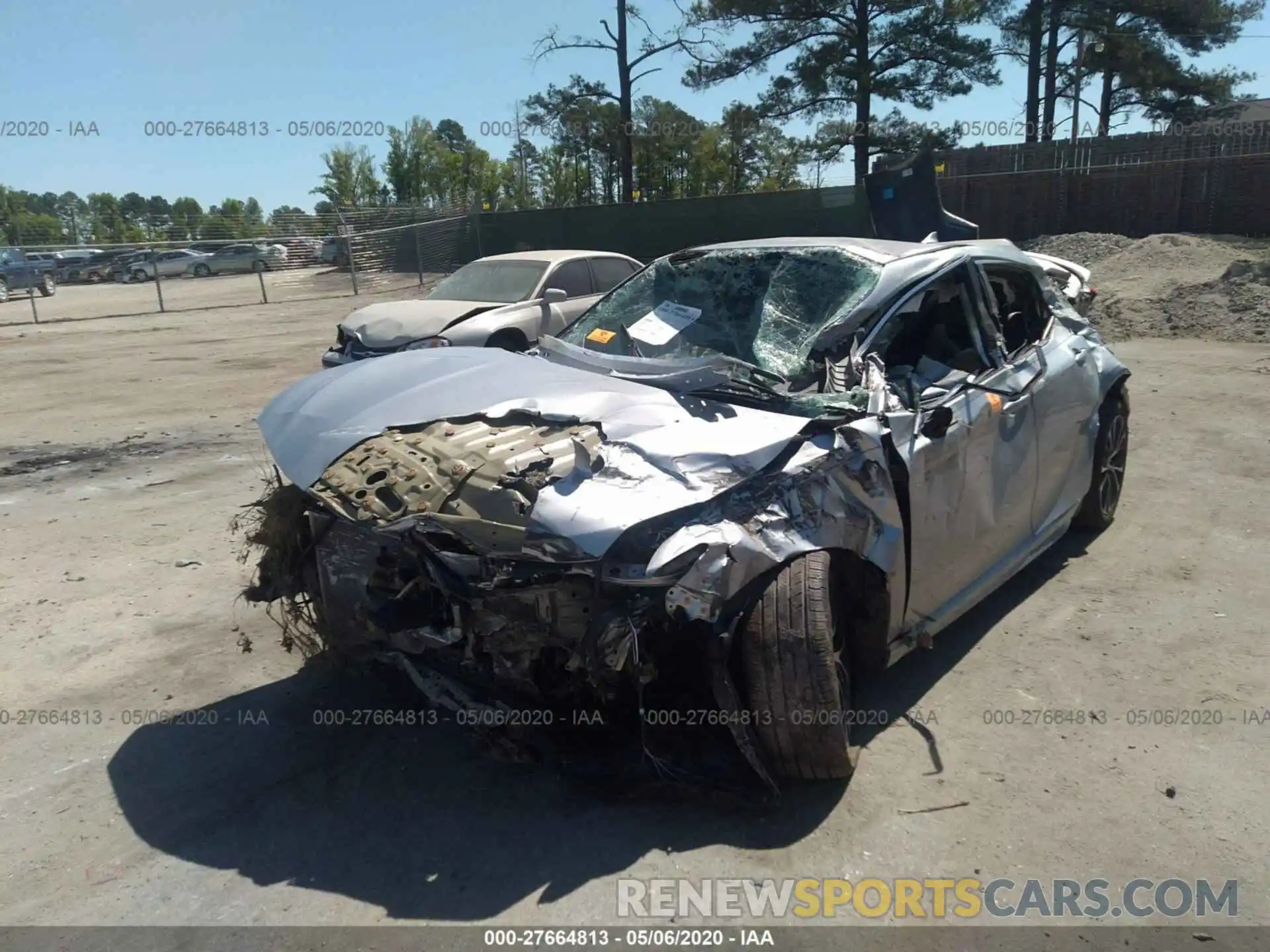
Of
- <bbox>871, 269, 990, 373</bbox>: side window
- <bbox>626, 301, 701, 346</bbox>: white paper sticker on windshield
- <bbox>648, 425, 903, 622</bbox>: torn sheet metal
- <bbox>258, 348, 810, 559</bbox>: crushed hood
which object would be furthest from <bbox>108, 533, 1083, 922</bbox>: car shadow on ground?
<bbox>626, 301, 701, 346</bbox>: white paper sticker on windshield

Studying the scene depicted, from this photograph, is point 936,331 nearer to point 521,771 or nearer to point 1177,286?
point 521,771

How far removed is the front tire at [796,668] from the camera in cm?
306

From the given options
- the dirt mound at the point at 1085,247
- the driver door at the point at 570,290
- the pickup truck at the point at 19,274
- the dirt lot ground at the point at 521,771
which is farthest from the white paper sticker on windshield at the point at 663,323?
the pickup truck at the point at 19,274

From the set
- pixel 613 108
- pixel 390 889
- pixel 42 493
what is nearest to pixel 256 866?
pixel 390 889

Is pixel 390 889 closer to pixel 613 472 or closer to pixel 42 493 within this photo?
pixel 613 472

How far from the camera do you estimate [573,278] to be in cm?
1174

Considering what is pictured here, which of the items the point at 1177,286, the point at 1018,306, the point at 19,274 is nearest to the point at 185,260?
the point at 19,274

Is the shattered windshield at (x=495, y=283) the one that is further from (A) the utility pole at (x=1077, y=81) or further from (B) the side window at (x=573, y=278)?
(A) the utility pole at (x=1077, y=81)

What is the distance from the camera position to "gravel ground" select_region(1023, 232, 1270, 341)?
13.0m

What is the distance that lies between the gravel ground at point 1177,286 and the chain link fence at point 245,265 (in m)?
17.4

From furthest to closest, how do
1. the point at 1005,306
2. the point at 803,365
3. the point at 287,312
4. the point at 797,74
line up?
the point at 797,74 → the point at 287,312 → the point at 1005,306 → the point at 803,365

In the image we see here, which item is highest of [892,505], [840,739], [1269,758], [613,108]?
[613,108]

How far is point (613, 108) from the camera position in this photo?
2650 cm

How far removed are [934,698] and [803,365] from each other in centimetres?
150
